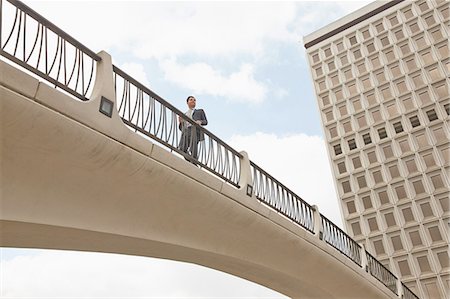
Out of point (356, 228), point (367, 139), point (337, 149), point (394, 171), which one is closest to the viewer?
point (356, 228)

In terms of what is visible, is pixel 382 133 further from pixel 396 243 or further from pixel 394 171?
pixel 396 243

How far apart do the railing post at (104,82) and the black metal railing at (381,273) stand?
1267 cm

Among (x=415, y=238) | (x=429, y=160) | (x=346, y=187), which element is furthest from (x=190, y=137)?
(x=346, y=187)

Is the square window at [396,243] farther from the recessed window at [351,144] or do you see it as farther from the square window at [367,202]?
the recessed window at [351,144]

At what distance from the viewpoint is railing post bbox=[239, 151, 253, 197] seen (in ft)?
31.6

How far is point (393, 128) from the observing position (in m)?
33.2

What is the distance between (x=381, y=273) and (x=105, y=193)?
14284mm

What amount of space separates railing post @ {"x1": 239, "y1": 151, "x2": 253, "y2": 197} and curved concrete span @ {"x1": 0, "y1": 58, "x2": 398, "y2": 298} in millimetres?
33

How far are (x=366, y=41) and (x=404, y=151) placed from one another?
10.8 metres

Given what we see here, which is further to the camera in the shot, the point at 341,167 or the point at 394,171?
the point at 341,167

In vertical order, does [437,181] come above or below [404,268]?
above

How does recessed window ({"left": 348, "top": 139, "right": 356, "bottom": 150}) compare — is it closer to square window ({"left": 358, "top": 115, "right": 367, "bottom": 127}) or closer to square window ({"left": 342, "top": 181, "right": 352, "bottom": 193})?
square window ({"left": 358, "top": 115, "right": 367, "bottom": 127})

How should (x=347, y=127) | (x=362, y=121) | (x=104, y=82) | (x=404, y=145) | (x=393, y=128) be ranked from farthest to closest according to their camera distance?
(x=347, y=127)
(x=362, y=121)
(x=393, y=128)
(x=404, y=145)
(x=104, y=82)

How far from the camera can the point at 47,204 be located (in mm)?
6262
